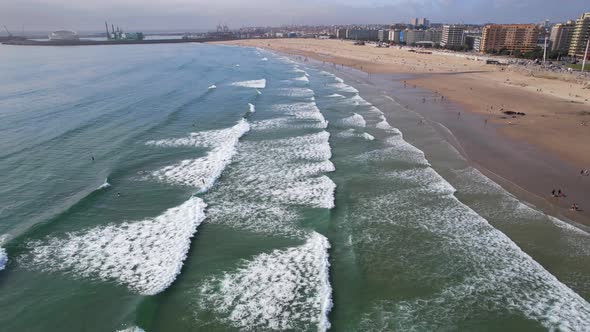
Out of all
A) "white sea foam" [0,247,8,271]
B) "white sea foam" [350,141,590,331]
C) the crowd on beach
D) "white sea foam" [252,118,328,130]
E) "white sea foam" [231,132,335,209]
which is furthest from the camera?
"white sea foam" [252,118,328,130]

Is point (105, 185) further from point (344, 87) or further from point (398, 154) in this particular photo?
point (344, 87)

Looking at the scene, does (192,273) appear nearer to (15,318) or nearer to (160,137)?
(15,318)

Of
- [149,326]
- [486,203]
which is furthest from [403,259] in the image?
[149,326]

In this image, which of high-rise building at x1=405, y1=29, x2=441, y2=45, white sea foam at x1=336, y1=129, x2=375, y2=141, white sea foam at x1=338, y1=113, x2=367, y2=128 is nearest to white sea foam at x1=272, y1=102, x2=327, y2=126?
white sea foam at x1=338, y1=113, x2=367, y2=128

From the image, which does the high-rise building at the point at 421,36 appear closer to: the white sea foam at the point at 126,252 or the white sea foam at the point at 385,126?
the white sea foam at the point at 385,126

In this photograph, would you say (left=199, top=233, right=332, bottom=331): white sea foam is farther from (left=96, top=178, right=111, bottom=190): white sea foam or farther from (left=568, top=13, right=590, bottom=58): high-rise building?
(left=568, top=13, right=590, bottom=58): high-rise building

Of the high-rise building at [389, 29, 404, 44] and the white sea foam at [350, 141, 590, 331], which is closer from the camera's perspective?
the white sea foam at [350, 141, 590, 331]
